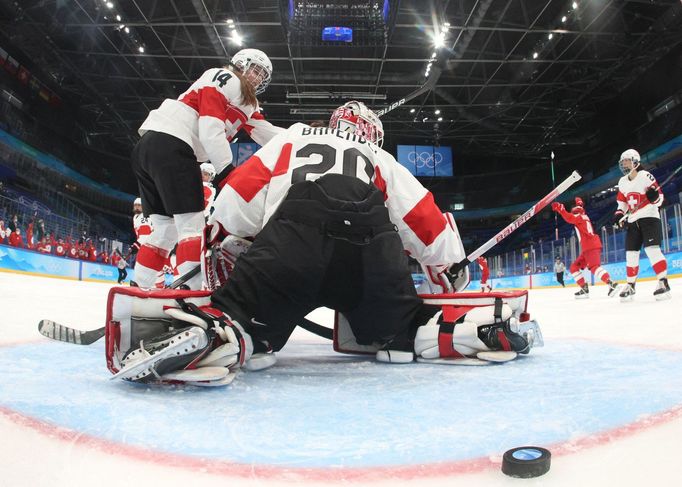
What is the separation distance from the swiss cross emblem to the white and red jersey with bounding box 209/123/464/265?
4.21 metres

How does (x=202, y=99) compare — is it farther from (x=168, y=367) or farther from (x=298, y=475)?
(x=298, y=475)

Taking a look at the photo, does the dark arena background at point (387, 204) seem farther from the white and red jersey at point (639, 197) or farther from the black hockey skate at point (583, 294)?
the black hockey skate at point (583, 294)

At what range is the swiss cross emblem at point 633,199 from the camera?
190 inches

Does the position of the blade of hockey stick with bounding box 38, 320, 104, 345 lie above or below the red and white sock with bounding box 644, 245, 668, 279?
below

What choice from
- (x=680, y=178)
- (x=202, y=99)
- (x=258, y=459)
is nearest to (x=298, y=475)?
(x=258, y=459)

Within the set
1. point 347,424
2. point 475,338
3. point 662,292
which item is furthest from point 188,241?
point 662,292

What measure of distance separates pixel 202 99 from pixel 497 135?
16.8 m

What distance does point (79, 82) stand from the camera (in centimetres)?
1350

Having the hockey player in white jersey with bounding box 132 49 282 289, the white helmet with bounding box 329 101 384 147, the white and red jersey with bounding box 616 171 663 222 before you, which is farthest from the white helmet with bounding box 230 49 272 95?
the white and red jersey with bounding box 616 171 663 222

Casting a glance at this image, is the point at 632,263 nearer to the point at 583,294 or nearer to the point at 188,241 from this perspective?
the point at 583,294

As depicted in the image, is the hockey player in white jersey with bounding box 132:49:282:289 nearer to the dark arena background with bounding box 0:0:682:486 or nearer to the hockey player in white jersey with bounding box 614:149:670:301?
the dark arena background with bounding box 0:0:682:486

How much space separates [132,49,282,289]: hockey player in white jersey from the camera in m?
2.19

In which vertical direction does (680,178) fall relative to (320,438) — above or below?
above

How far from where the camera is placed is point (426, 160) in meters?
15.6
